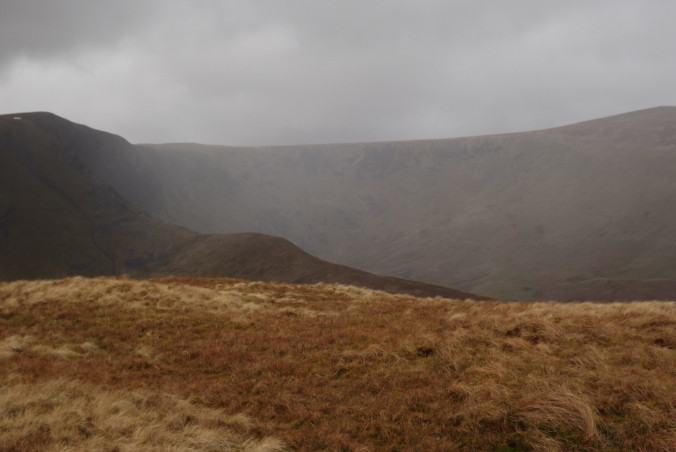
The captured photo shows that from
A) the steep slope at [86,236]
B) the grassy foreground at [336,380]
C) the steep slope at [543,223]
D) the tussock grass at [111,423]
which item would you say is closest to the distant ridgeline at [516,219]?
the steep slope at [543,223]

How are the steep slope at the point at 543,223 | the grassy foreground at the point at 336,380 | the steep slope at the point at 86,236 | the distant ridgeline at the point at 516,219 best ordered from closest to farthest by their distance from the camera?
the grassy foreground at the point at 336,380 < the steep slope at the point at 86,236 < the distant ridgeline at the point at 516,219 < the steep slope at the point at 543,223

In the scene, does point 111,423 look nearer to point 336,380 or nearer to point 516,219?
point 336,380

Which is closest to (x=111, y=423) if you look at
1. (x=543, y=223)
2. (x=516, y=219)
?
(x=543, y=223)

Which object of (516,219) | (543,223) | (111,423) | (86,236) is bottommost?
(86,236)

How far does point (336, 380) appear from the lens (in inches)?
412

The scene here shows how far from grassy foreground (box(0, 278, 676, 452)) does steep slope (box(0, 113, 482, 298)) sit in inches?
1874

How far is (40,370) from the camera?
11.2 meters

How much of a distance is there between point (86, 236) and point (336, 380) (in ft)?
399

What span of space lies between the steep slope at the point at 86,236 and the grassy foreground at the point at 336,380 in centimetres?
4760

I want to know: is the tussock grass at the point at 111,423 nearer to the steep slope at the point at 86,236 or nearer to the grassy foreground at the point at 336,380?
the grassy foreground at the point at 336,380

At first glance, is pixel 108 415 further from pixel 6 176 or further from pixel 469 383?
pixel 6 176

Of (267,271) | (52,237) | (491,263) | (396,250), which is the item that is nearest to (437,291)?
(267,271)

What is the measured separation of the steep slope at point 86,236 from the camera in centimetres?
8144

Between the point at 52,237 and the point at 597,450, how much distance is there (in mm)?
125736
